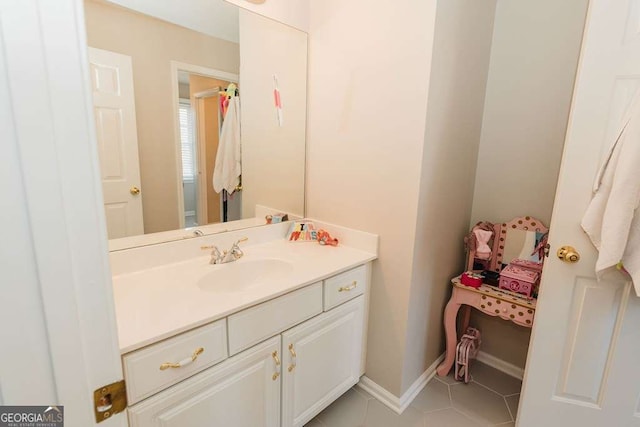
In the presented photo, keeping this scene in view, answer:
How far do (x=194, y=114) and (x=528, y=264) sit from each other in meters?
1.93

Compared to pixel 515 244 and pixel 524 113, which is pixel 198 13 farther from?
pixel 515 244

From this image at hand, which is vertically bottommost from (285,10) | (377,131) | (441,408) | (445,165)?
(441,408)

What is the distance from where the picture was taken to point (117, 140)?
1268 millimetres

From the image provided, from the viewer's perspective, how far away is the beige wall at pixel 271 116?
65.9 inches

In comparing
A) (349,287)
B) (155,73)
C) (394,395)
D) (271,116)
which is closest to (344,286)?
(349,287)

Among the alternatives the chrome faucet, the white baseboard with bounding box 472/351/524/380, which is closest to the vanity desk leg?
the white baseboard with bounding box 472/351/524/380

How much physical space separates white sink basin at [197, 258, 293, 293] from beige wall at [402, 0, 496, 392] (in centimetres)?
67

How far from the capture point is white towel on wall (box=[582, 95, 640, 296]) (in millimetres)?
1046

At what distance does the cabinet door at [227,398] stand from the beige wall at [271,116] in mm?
824

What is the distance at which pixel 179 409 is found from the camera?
97 cm

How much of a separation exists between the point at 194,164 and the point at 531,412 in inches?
77.0

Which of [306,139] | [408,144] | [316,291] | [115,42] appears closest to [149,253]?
[316,291]

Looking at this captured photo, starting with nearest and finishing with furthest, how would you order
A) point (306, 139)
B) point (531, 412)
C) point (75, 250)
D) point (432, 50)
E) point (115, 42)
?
point (75, 250) < point (115, 42) < point (432, 50) < point (531, 412) < point (306, 139)

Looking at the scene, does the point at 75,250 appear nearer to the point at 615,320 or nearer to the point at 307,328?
the point at 307,328
